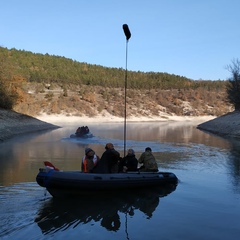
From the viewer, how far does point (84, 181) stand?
1061 cm

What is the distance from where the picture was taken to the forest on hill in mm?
87812

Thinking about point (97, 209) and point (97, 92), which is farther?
point (97, 92)

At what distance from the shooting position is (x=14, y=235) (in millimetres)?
7586

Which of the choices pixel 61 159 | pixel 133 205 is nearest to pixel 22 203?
pixel 133 205

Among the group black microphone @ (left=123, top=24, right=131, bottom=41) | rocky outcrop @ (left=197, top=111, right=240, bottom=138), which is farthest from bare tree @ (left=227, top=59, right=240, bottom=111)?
black microphone @ (left=123, top=24, right=131, bottom=41)

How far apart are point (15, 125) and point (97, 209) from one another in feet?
108

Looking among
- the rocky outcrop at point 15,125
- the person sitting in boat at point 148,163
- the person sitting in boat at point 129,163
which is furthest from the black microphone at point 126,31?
the rocky outcrop at point 15,125

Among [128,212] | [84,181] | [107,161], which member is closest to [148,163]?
[107,161]

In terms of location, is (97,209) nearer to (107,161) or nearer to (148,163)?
(107,161)

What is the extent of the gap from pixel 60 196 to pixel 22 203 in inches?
48.6

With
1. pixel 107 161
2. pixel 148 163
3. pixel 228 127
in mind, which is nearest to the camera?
pixel 107 161

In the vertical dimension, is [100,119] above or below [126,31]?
below

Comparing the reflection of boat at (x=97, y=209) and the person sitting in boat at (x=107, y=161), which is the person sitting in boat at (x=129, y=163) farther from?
the reflection of boat at (x=97, y=209)

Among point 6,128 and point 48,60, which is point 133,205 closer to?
point 6,128
